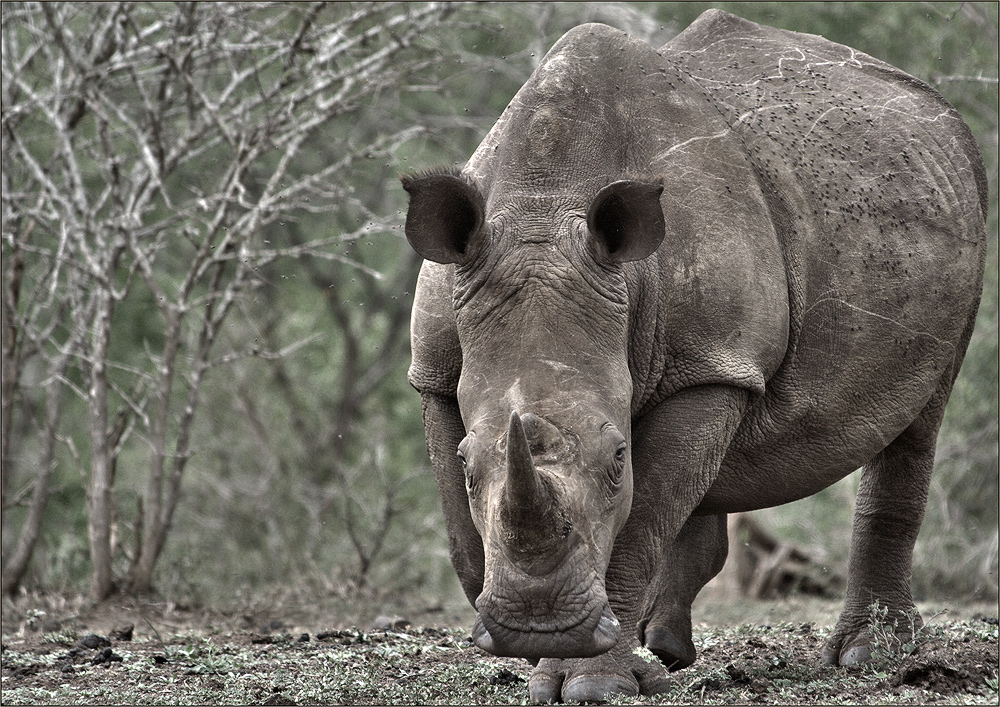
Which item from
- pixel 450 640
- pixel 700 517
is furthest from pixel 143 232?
pixel 700 517

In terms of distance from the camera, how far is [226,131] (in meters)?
7.84

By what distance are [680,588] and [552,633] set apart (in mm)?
2394

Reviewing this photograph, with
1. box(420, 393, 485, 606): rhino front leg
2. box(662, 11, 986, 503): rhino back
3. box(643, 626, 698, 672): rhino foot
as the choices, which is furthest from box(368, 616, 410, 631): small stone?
box(662, 11, 986, 503): rhino back

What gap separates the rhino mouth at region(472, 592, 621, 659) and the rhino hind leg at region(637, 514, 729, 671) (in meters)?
2.03

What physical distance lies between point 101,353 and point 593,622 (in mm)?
4894

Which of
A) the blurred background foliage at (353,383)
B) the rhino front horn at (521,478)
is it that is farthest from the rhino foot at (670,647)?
the blurred background foliage at (353,383)

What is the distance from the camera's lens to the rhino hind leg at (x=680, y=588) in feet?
20.0

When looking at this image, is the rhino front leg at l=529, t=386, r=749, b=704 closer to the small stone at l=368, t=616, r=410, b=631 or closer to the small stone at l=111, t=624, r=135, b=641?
the small stone at l=368, t=616, r=410, b=631

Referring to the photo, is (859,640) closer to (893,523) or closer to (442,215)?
(893,523)

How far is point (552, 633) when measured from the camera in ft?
13.3

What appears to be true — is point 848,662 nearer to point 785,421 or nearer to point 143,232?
point 785,421

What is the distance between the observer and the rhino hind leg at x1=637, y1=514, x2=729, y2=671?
611 centimetres

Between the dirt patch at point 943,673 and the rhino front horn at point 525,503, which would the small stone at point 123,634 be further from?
the dirt patch at point 943,673

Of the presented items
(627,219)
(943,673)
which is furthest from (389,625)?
(627,219)
